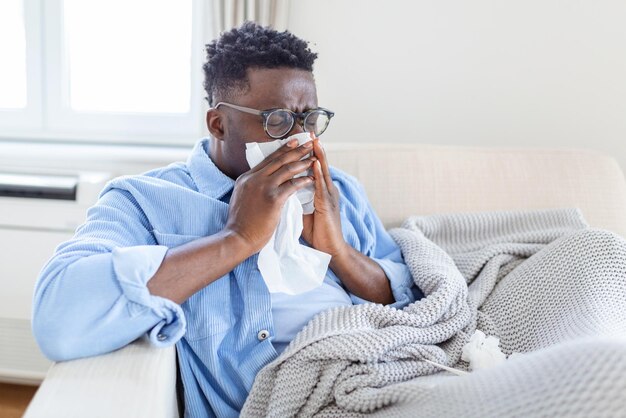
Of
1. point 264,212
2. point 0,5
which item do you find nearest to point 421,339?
point 264,212

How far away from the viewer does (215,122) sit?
1.40 meters

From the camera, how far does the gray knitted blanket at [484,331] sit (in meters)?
0.84

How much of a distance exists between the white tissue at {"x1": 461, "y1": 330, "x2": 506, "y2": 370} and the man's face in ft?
1.74

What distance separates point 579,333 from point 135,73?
1.93 m

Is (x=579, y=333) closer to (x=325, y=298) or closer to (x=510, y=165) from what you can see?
(x=325, y=298)

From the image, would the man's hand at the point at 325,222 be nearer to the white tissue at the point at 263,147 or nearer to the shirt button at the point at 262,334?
the white tissue at the point at 263,147

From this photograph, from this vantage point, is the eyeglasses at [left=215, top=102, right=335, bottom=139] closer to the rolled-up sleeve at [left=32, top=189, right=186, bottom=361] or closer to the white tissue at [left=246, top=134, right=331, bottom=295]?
the white tissue at [left=246, top=134, right=331, bottom=295]

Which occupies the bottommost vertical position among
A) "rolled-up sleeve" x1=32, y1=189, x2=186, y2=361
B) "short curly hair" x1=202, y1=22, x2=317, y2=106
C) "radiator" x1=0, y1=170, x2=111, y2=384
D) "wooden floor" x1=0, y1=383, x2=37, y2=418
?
"wooden floor" x1=0, y1=383, x2=37, y2=418

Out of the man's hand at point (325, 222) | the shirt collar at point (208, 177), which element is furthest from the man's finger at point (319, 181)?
the shirt collar at point (208, 177)

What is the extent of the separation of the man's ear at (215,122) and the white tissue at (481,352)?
645 millimetres

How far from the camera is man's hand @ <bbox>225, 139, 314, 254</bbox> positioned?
4.02 ft

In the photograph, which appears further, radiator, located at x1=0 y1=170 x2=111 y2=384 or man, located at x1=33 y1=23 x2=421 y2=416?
radiator, located at x1=0 y1=170 x2=111 y2=384

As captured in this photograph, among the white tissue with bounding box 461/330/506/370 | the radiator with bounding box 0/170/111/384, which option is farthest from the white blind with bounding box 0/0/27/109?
the white tissue with bounding box 461/330/506/370

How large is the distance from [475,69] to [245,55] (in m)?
1.10
